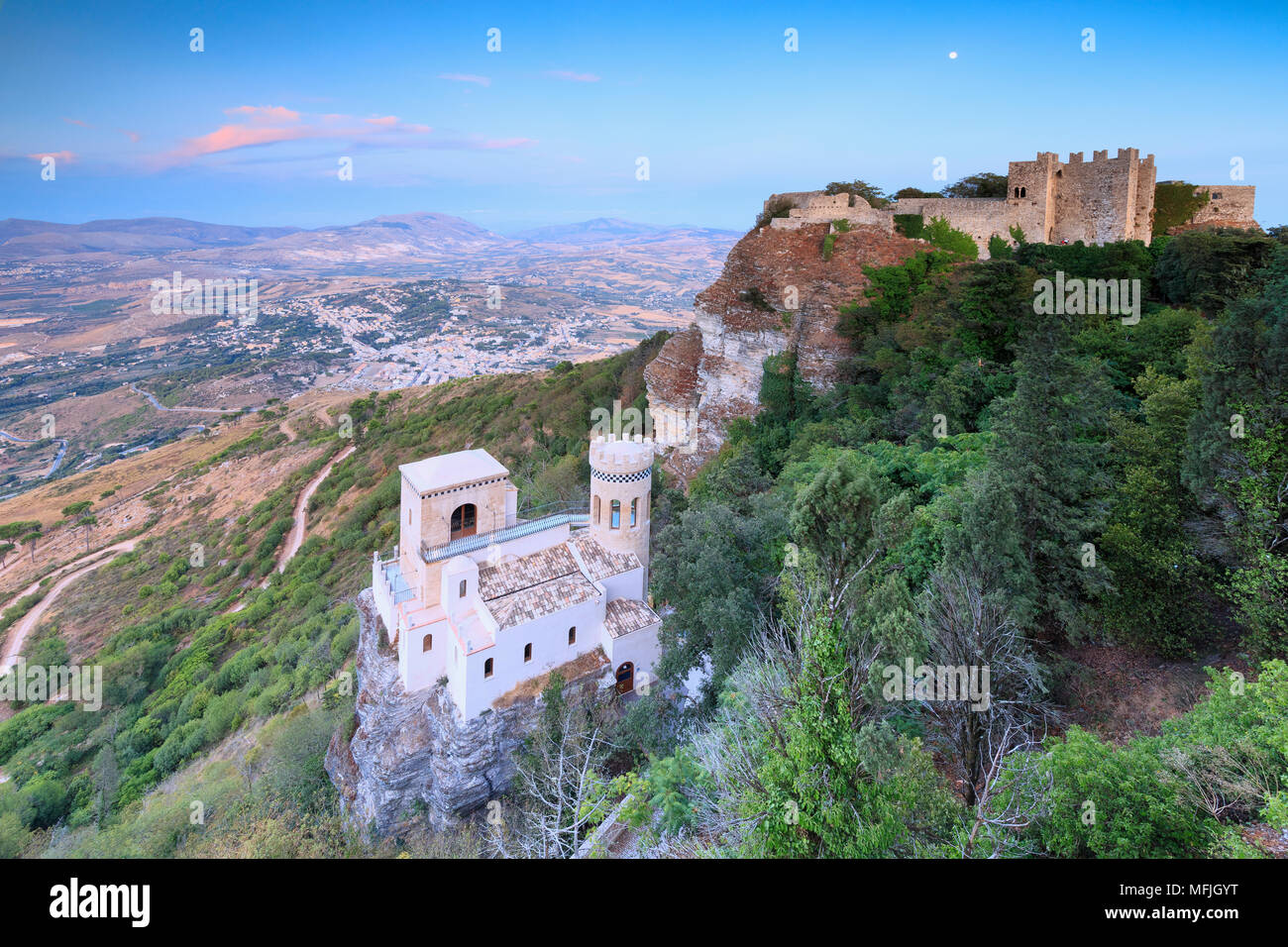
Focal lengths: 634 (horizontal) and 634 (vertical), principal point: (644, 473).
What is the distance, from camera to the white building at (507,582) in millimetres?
16891

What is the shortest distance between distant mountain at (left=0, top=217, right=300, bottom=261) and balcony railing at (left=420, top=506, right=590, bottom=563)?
424ft

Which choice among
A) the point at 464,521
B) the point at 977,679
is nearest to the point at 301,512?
the point at 464,521

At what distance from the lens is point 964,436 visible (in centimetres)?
1825

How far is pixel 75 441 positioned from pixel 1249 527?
3482 inches

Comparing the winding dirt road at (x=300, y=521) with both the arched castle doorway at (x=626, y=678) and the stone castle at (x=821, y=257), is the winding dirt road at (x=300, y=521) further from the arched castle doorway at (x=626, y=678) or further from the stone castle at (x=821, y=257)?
the arched castle doorway at (x=626, y=678)

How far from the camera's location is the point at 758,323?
31.7 metres

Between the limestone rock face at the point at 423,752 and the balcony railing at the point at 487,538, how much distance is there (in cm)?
336

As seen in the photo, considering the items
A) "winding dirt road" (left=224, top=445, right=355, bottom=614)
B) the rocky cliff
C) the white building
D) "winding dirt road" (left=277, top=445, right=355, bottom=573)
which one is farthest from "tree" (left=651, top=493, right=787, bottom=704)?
"winding dirt road" (left=277, top=445, right=355, bottom=573)

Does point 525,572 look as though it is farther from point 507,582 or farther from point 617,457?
point 617,457

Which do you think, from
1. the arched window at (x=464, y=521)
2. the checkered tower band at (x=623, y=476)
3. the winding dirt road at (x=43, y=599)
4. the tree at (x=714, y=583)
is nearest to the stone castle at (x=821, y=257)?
the tree at (x=714, y=583)
